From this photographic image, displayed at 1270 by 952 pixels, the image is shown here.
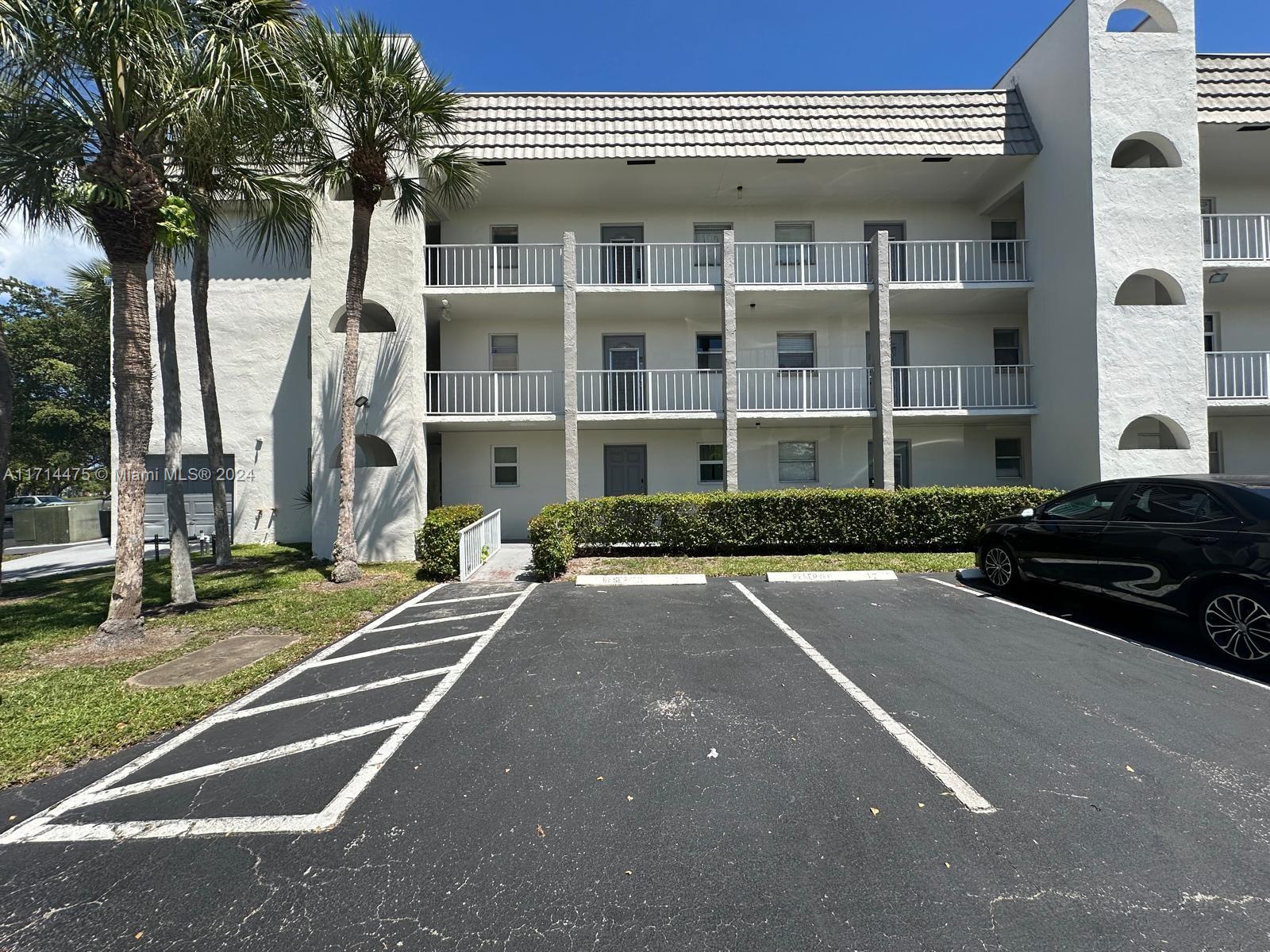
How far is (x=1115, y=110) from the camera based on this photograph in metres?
10.7

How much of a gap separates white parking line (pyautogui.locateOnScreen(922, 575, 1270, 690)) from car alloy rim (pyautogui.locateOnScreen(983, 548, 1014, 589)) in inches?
9.1

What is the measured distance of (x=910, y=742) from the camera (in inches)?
137

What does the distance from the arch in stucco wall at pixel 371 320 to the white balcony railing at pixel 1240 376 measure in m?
18.4

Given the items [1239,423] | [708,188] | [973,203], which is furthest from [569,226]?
[1239,423]

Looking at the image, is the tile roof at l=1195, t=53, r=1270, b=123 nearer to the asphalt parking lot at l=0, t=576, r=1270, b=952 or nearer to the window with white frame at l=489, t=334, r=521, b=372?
the asphalt parking lot at l=0, t=576, r=1270, b=952

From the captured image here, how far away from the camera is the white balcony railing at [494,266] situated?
12688 millimetres

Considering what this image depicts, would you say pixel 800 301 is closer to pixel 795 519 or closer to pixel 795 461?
pixel 795 461

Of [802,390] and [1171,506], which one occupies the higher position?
[802,390]

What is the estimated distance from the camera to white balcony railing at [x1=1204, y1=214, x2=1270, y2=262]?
1194 centimetres

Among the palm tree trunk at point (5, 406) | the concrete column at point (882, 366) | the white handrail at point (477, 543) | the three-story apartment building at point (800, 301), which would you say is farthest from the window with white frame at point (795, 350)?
the palm tree trunk at point (5, 406)

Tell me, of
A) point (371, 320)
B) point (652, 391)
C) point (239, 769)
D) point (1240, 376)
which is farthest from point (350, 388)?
point (1240, 376)

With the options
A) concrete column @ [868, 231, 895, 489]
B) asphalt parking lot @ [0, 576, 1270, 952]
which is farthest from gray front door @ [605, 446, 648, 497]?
asphalt parking lot @ [0, 576, 1270, 952]

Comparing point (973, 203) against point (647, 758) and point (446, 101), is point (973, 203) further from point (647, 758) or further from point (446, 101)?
point (647, 758)

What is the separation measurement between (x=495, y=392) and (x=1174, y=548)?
455 inches
